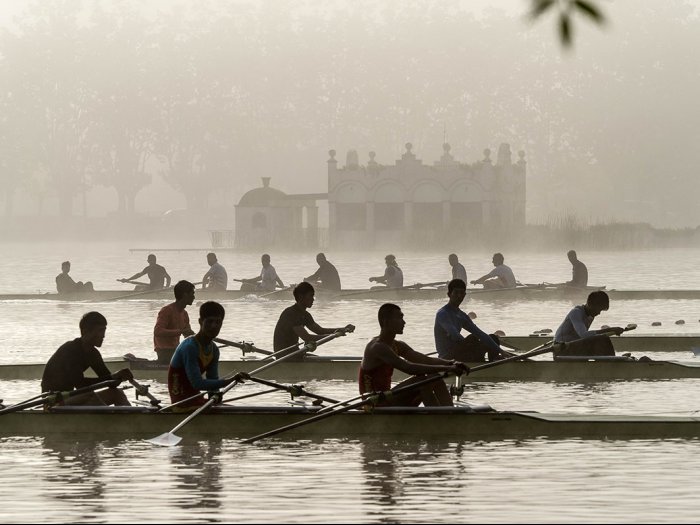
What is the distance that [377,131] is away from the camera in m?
115

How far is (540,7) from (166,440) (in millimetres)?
9177

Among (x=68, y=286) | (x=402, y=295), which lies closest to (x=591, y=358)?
(x=402, y=295)

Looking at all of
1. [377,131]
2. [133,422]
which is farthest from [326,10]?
[133,422]

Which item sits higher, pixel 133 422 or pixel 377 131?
pixel 377 131

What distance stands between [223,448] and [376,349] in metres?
1.69

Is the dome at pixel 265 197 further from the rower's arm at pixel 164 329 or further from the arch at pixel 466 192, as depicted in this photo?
the rower's arm at pixel 164 329

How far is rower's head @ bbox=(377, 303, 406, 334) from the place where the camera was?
1427cm

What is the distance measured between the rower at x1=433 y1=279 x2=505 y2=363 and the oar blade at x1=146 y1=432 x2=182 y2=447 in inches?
167

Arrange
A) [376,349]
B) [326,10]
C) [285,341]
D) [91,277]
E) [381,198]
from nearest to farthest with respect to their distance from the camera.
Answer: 1. [376,349]
2. [285,341]
3. [91,277]
4. [381,198]
5. [326,10]

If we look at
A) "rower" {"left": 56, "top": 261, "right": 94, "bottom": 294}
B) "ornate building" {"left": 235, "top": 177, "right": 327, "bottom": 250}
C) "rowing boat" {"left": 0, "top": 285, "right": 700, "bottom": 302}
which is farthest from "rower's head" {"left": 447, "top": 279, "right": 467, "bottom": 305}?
"ornate building" {"left": 235, "top": 177, "right": 327, "bottom": 250}

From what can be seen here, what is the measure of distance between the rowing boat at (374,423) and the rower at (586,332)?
12.5ft

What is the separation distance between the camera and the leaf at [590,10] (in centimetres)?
595

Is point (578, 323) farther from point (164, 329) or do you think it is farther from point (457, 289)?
point (164, 329)

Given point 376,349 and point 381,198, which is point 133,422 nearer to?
point 376,349
